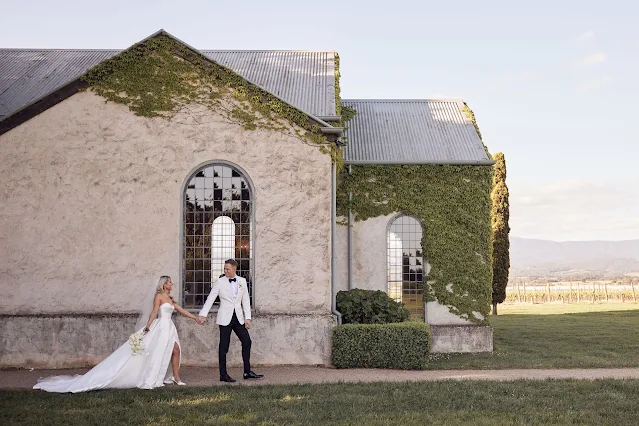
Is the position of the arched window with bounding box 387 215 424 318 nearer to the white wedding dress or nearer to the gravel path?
the gravel path

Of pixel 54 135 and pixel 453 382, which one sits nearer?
pixel 453 382

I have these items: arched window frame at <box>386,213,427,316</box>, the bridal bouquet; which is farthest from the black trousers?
arched window frame at <box>386,213,427,316</box>

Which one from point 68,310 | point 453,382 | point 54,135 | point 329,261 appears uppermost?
point 54,135

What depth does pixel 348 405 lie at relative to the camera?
10547mm

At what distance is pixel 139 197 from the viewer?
15219mm

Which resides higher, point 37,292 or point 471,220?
point 471,220

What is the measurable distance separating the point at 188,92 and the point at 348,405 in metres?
8.09

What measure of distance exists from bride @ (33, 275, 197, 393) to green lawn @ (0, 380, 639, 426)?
46 centimetres

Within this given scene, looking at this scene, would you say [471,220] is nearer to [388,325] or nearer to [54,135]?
[388,325]

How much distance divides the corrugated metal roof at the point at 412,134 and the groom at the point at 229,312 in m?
8.07

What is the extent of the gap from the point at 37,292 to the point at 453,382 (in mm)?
8903

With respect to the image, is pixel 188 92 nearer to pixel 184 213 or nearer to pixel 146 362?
pixel 184 213

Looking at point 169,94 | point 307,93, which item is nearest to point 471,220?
point 307,93

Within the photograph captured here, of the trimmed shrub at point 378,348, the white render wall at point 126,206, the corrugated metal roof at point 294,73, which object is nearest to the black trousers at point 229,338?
the white render wall at point 126,206
